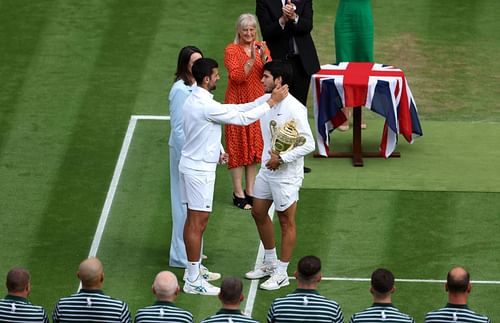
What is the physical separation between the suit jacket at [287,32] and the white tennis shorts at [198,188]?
366 cm

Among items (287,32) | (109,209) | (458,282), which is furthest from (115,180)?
(458,282)

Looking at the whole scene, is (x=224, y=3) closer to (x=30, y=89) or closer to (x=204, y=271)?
(x=30, y=89)

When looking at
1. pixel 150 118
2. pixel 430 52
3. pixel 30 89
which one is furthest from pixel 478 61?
pixel 30 89

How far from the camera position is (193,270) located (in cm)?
1773

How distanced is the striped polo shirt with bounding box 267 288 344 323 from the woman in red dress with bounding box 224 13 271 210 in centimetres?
590

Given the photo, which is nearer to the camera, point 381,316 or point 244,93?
point 381,316

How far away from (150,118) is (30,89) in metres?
2.07

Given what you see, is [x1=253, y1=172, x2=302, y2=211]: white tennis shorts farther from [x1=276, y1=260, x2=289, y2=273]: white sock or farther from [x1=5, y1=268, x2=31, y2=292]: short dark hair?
[x1=5, y1=268, x2=31, y2=292]: short dark hair

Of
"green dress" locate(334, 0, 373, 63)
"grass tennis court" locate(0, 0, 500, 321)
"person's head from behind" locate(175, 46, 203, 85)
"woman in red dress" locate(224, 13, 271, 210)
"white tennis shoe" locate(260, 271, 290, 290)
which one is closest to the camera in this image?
"white tennis shoe" locate(260, 271, 290, 290)

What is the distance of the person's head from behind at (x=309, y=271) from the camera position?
14250 millimetres

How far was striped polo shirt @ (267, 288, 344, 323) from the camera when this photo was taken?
1401 centimetres

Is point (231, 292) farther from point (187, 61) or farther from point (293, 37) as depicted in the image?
point (293, 37)

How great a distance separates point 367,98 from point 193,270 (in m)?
4.23

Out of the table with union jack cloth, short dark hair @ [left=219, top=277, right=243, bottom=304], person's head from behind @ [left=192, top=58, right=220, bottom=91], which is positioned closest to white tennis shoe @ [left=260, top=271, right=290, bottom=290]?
person's head from behind @ [left=192, top=58, right=220, bottom=91]
